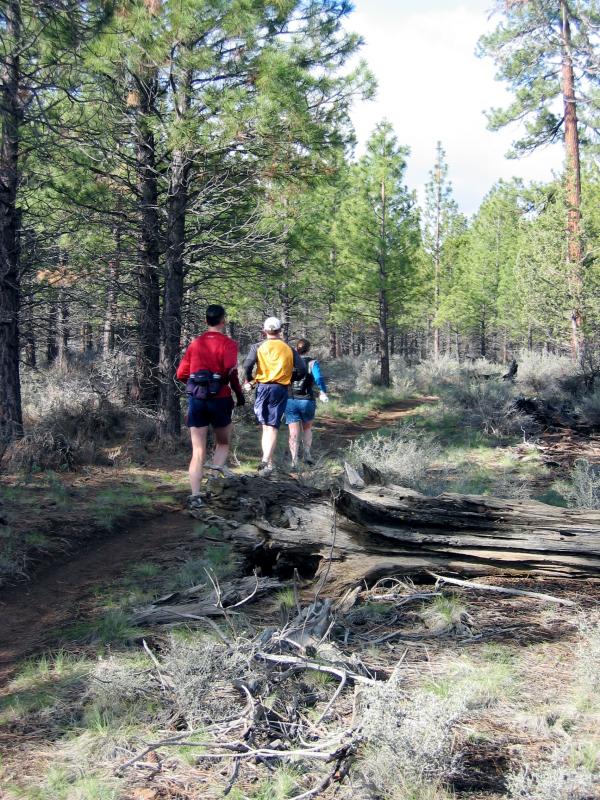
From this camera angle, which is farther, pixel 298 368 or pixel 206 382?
pixel 298 368

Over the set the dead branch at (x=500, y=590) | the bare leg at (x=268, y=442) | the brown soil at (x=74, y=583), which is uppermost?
the bare leg at (x=268, y=442)

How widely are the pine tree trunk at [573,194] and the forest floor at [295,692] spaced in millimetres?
15395

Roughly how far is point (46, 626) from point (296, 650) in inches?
77.4

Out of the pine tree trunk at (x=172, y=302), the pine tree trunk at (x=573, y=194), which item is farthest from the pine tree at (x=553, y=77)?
the pine tree trunk at (x=172, y=302)

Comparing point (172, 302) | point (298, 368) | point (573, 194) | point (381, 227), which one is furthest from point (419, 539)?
point (381, 227)

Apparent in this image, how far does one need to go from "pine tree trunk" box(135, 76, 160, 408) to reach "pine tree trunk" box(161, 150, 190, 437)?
293 millimetres

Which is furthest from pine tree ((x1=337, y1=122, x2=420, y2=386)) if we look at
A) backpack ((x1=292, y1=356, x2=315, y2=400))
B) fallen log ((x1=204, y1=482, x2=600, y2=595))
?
fallen log ((x1=204, y1=482, x2=600, y2=595))

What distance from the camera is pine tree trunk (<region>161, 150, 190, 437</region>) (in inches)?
413

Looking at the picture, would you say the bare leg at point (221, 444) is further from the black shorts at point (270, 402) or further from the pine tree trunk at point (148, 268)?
the pine tree trunk at point (148, 268)

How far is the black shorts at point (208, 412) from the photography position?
6508 mm

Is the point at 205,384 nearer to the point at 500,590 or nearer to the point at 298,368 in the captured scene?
the point at 298,368

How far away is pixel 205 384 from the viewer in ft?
21.1

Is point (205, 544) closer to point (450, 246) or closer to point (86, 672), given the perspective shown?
point (86, 672)

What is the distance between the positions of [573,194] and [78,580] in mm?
17843
